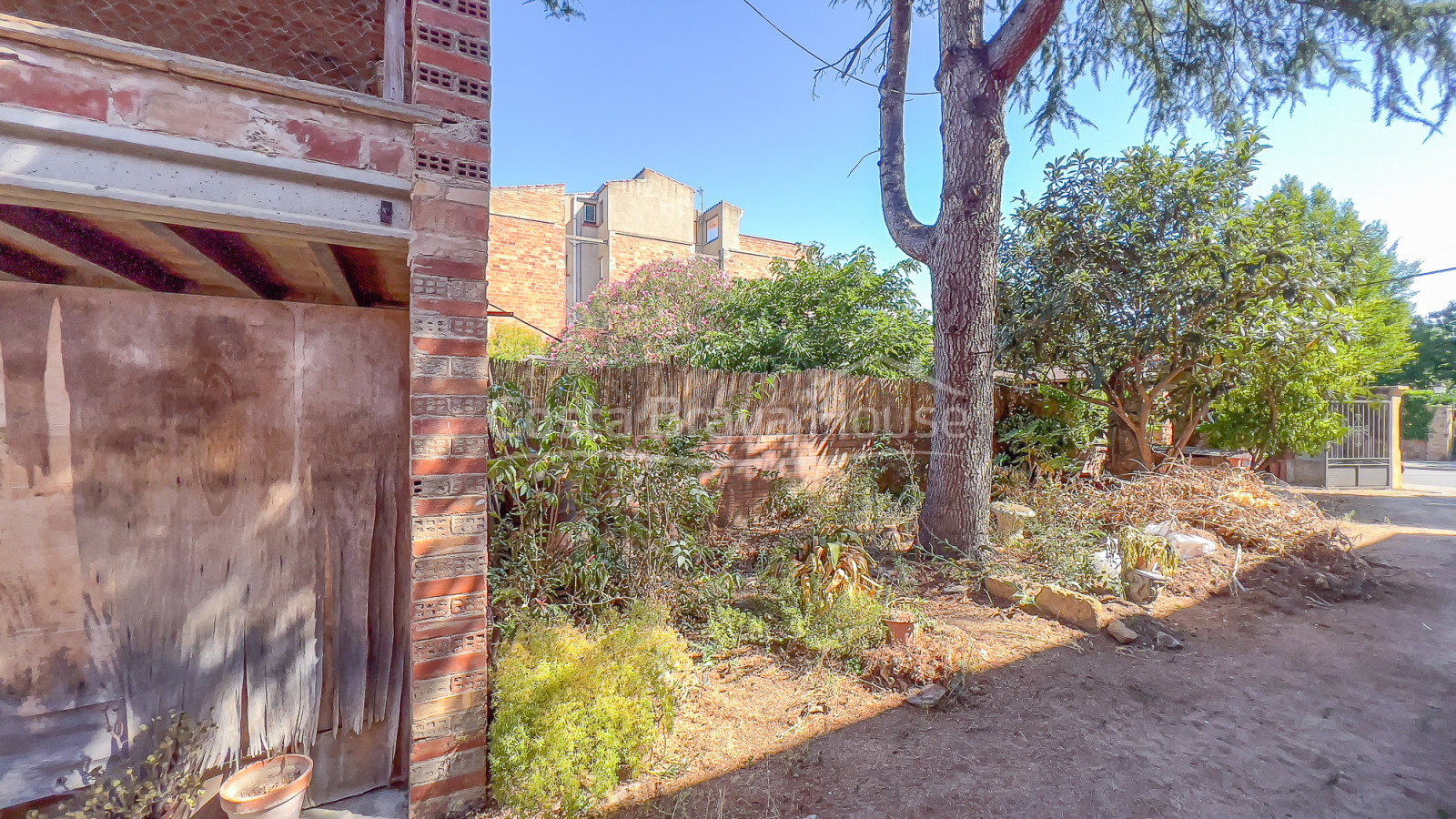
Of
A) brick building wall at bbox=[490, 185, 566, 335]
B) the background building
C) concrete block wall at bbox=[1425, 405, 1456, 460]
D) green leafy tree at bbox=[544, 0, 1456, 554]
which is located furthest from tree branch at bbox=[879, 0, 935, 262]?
concrete block wall at bbox=[1425, 405, 1456, 460]

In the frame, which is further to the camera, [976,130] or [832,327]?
[832,327]

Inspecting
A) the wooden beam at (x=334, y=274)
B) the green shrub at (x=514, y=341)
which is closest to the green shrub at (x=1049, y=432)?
the wooden beam at (x=334, y=274)

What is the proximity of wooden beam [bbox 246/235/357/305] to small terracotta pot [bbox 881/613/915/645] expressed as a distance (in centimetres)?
332

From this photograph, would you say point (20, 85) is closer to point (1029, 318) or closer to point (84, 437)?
point (84, 437)

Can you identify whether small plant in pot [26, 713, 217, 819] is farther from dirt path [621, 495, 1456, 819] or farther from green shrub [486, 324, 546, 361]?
green shrub [486, 324, 546, 361]

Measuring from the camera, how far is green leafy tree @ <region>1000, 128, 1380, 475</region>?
19.0 ft

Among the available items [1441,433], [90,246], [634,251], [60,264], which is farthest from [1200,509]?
[1441,433]

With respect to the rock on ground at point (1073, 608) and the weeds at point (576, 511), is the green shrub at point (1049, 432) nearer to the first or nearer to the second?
the rock on ground at point (1073, 608)

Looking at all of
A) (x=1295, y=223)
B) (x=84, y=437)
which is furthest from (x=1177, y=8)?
(x=84, y=437)

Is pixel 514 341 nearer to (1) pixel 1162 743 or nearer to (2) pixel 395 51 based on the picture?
(2) pixel 395 51

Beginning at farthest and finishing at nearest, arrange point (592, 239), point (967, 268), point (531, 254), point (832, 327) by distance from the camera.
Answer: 1. point (592, 239)
2. point (531, 254)
3. point (832, 327)
4. point (967, 268)

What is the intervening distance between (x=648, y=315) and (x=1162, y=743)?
29.4ft

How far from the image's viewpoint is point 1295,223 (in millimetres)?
5988

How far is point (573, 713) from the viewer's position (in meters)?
2.19
